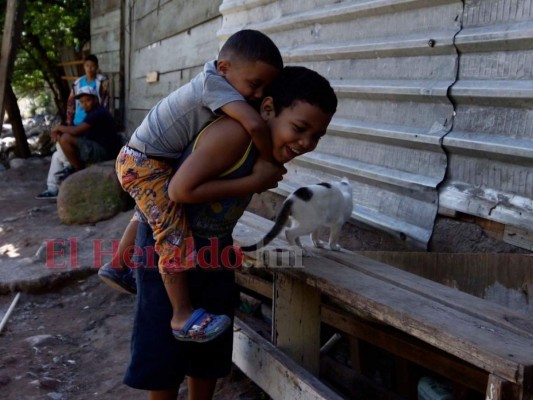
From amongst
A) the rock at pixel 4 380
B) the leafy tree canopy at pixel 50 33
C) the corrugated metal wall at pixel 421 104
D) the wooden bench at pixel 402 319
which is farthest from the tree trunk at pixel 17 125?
the wooden bench at pixel 402 319

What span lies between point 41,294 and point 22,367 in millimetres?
1356

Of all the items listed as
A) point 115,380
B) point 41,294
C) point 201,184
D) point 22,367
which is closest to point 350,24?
point 201,184

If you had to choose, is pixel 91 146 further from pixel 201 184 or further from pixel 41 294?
pixel 201 184

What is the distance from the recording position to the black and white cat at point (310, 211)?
8.41 ft

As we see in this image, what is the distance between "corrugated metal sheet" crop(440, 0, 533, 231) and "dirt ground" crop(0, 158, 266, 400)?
4.86 feet

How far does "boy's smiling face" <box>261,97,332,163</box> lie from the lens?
6.03 ft

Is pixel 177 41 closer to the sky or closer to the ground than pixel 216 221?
closer to the sky

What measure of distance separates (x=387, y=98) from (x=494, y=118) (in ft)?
2.55

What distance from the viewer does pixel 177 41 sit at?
22.2 ft

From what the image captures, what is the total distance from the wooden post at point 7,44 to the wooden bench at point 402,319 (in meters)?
5.32

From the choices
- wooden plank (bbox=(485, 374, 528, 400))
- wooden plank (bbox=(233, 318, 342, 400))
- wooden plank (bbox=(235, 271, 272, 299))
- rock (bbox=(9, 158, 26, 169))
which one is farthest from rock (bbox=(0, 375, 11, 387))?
rock (bbox=(9, 158, 26, 169))

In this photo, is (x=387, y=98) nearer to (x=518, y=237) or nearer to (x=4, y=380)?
(x=518, y=237)

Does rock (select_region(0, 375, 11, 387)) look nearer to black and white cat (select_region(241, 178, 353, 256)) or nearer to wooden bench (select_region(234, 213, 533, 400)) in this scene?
wooden bench (select_region(234, 213, 533, 400))

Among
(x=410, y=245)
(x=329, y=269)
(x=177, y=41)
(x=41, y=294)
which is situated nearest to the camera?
(x=329, y=269)
